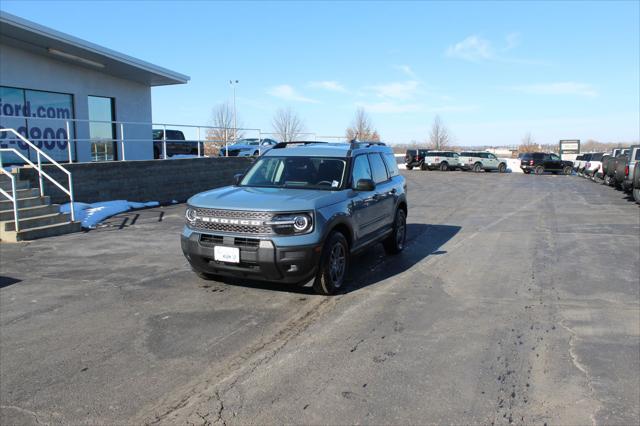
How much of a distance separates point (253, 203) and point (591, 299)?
14.0 feet

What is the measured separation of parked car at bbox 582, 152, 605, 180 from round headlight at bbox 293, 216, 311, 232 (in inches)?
1125

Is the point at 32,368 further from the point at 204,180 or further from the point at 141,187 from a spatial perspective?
the point at 204,180

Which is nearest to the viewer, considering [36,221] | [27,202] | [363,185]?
[363,185]

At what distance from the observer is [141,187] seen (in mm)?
15164

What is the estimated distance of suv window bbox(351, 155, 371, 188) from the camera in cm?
694

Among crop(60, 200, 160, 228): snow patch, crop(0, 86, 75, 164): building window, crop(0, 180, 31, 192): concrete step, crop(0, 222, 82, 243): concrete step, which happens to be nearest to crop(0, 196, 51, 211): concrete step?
crop(0, 180, 31, 192): concrete step

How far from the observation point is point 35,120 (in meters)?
16.1

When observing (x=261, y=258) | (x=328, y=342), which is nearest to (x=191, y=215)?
(x=261, y=258)

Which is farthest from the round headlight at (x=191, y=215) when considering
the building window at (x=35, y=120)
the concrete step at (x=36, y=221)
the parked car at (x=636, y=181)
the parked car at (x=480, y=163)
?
the parked car at (x=480, y=163)

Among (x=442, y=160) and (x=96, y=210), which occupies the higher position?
(x=442, y=160)

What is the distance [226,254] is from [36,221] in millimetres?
6453

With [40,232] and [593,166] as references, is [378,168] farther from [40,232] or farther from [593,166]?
[593,166]

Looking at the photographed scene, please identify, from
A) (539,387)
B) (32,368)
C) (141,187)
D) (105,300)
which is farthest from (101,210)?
(539,387)

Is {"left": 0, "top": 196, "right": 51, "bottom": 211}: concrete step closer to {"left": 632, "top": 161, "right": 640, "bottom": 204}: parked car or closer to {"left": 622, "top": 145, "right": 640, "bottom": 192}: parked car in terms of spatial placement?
{"left": 632, "top": 161, "right": 640, "bottom": 204}: parked car
